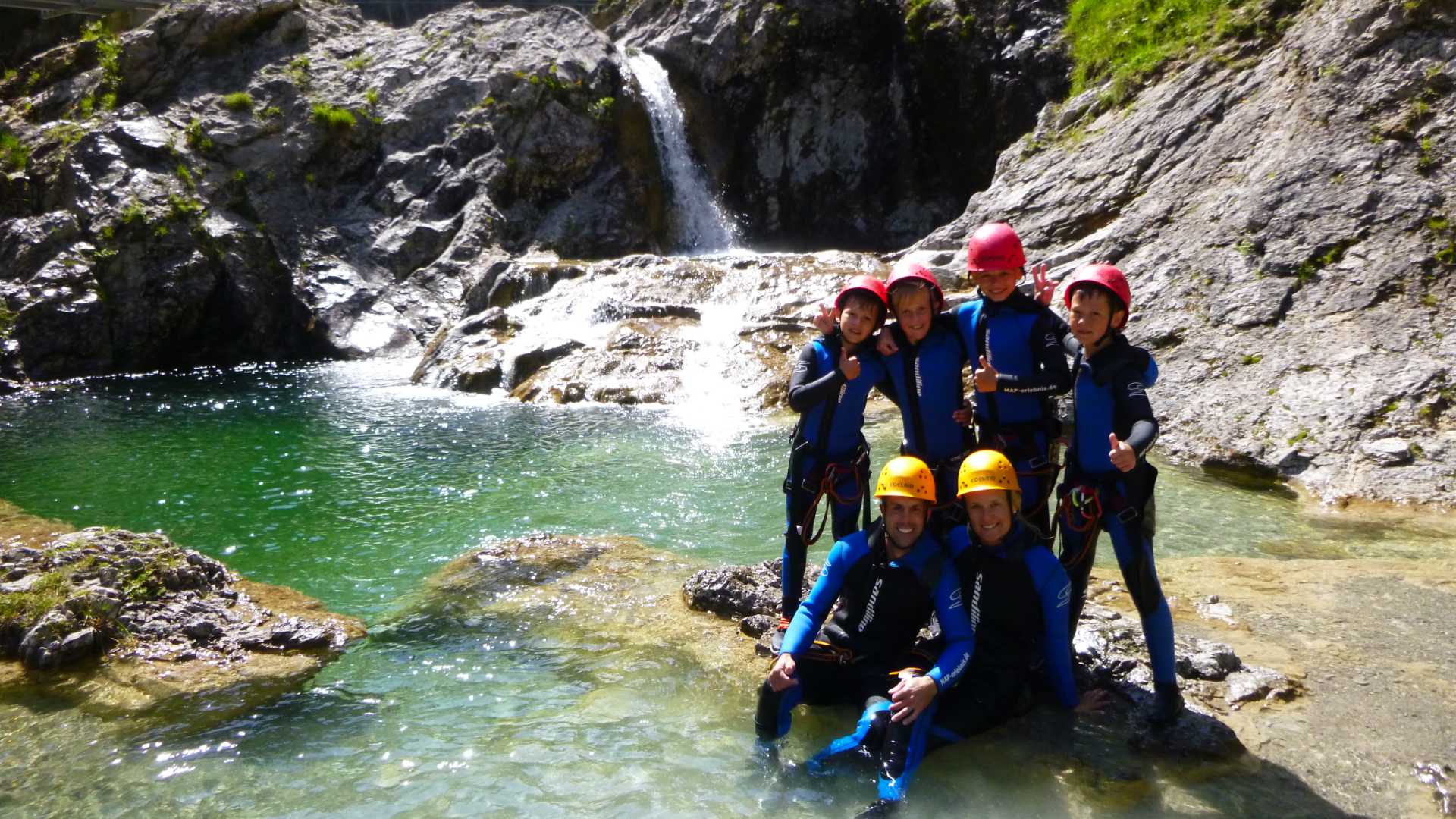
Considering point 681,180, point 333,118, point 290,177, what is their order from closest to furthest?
point 290,177, point 333,118, point 681,180

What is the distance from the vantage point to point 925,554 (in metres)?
4.20

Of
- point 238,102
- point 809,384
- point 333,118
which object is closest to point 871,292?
point 809,384

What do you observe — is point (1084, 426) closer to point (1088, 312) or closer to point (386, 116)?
point (1088, 312)

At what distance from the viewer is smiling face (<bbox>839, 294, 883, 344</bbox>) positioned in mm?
4719

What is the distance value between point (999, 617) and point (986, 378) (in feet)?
3.50

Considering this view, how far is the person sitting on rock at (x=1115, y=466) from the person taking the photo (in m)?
4.09

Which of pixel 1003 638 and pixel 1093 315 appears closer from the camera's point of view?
pixel 1093 315

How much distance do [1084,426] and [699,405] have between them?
10.4 meters

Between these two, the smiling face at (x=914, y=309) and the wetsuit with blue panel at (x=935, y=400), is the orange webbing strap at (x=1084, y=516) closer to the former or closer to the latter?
the wetsuit with blue panel at (x=935, y=400)

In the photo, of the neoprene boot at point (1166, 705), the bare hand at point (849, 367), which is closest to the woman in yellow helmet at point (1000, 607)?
the neoprene boot at point (1166, 705)

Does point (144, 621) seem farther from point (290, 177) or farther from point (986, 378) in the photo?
point (290, 177)

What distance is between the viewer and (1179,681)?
14.9 feet

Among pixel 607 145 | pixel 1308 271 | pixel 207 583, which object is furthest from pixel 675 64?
pixel 207 583

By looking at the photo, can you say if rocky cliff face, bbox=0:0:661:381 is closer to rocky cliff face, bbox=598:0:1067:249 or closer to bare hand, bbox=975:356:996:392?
rocky cliff face, bbox=598:0:1067:249
